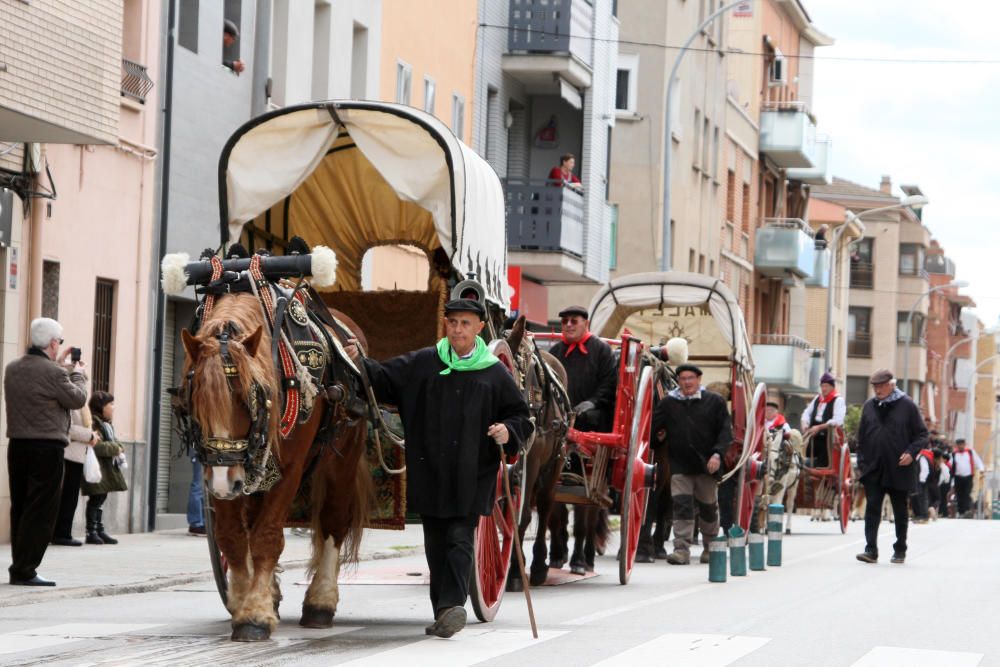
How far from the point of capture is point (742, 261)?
2457 inches

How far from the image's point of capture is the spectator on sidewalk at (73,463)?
18141 mm

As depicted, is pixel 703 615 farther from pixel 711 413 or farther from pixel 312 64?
pixel 312 64

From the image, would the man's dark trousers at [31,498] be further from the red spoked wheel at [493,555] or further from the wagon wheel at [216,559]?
the red spoked wheel at [493,555]

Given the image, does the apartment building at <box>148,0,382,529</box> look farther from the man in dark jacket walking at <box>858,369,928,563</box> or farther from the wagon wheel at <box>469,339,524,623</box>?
the wagon wheel at <box>469,339,524,623</box>

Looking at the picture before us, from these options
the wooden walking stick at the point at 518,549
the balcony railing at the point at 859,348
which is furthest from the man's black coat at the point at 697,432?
the balcony railing at the point at 859,348

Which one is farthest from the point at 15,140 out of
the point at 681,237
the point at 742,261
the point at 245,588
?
the point at 742,261

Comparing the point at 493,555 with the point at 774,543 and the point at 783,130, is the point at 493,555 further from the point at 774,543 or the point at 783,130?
the point at 783,130

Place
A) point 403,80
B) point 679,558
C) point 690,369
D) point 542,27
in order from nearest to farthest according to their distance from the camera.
→ point 690,369 → point 679,558 → point 403,80 → point 542,27

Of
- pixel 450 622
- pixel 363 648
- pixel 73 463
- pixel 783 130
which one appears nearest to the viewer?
pixel 363 648

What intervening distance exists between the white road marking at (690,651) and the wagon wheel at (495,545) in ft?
3.69

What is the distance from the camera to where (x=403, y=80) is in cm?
3262

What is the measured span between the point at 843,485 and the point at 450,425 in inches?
738

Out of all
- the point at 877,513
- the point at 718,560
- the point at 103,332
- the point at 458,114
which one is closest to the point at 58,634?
the point at 718,560

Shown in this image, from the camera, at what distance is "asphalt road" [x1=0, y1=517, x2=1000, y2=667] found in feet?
35.1
